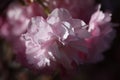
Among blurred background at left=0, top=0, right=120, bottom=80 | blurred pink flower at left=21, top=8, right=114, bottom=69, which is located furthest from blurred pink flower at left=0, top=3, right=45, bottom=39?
blurred pink flower at left=21, top=8, right=114, bottom=69

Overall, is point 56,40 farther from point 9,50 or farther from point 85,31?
point 9,50

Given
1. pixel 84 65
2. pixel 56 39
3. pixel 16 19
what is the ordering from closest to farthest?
pixel 56 39 → pixel 16 19 → pixel 84 65

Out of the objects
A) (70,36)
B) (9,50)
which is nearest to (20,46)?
(70,36)

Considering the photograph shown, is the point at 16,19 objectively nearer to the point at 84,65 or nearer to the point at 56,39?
the point at 56,39

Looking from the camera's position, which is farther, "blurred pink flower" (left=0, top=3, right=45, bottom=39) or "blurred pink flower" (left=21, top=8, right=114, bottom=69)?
"blurred pink flower" (left=0, top=3, right=45, bottom=39)

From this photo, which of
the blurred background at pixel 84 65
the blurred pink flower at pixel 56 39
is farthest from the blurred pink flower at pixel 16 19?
the blurred pink flower at pixel 56 39

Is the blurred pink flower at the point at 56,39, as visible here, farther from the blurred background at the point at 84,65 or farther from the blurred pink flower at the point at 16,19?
the blurred pink flower at the point at 16,19

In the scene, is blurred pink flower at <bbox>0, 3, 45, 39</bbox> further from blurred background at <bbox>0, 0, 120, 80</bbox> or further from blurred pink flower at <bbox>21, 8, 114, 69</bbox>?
blurred pink flower at <bbox>21, 8, 114, 69</bbox>

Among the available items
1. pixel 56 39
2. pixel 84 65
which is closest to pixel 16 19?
pixel 56 39
